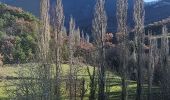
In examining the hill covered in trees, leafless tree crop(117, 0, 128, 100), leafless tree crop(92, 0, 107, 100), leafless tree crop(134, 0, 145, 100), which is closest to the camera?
leafless tree crop(92, 0, 107, 100)

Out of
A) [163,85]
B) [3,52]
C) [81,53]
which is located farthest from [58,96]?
[81,53]

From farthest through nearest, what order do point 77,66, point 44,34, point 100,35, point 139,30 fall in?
point 77,66 → point 139,30 → point 100,35 → point 44,34

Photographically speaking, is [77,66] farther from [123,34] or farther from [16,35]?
[16,35]

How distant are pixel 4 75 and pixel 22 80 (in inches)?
1189

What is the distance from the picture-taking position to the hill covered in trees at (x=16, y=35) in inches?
2741

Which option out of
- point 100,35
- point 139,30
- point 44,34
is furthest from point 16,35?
point 44,34

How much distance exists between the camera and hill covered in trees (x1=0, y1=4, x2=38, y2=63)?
69.6 meters

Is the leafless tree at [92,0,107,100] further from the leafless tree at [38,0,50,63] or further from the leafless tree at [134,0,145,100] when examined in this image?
the leafless tree at [38,0,50,63]

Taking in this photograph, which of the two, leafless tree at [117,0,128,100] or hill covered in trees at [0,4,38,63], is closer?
leafless tree at [117,0,128,100]

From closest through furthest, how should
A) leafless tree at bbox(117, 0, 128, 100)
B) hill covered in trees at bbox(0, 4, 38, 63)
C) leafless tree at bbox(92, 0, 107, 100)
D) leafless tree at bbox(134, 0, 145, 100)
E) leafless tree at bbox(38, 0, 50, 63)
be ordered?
leafless tree at bbox(38, 0, 50, 63), leafless tree at bbox(92, 0, 107, 100), leafless tree at bbox(134, 0, 145, 100), leafless tree at bbox(117, 0, 128, 100), hill covered in trees at bbox(0, 4, 38, 63)

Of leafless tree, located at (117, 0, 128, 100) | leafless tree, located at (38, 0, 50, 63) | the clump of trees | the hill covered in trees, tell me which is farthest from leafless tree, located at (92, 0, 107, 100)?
the hill covered in trees

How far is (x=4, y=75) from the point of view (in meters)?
61.2

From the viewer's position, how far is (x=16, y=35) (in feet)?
256

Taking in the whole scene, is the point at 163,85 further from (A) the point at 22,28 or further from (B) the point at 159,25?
(B) the point at 159,25
